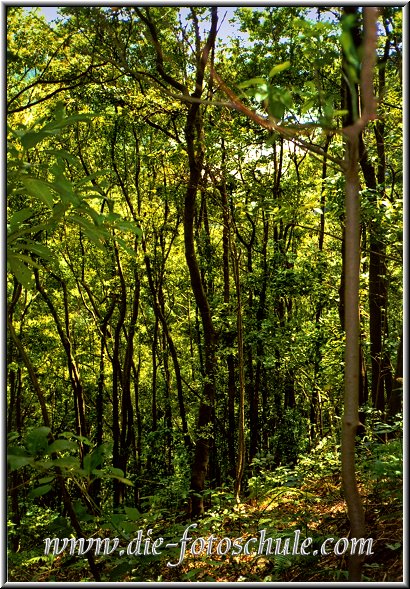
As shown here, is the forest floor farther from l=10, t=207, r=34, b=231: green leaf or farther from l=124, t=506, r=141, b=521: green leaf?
l=10, t=207, r=34, b=231: green leaf

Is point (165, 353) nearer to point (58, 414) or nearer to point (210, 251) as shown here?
point (210, 251)

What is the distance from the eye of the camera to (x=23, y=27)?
9.96 metres

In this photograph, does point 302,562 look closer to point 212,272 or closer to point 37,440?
point 37,440

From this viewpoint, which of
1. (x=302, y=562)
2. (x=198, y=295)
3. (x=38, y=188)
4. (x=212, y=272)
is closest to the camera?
(x=38, y=188)

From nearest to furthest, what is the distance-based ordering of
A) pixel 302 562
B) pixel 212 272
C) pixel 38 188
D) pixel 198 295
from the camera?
1. pixel 38 188
2. pixel 302 562
3. pixel 198 295
4. pixel 212 272

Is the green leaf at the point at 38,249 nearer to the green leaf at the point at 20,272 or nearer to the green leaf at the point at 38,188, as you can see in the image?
the green leaf at the point at 20,272

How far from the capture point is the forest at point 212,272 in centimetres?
161

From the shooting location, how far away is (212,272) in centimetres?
1402

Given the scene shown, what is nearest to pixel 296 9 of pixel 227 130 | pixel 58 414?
pixel 227 130

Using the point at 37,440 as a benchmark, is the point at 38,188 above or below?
above

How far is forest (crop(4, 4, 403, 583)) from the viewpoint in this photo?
5.29 ft

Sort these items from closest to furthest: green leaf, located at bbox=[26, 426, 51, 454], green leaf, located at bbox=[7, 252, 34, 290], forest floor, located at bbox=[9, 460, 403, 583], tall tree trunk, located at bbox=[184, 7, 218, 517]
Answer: green leaf, located at bbox=[26, 426, 51, 454] → green leaf, located at bbox=[7, 252, 34, 290] → forest floor, located at bbox=[9, 460, 403, 583] → tall tree trunk, located at bbox=[184, 7, 218, 517]

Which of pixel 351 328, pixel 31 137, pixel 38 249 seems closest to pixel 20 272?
pixel 38 249

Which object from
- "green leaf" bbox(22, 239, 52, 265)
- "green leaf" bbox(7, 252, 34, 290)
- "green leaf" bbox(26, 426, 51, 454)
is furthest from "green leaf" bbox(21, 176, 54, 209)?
"green leaf" bbox(26, 426, 51, 454)
